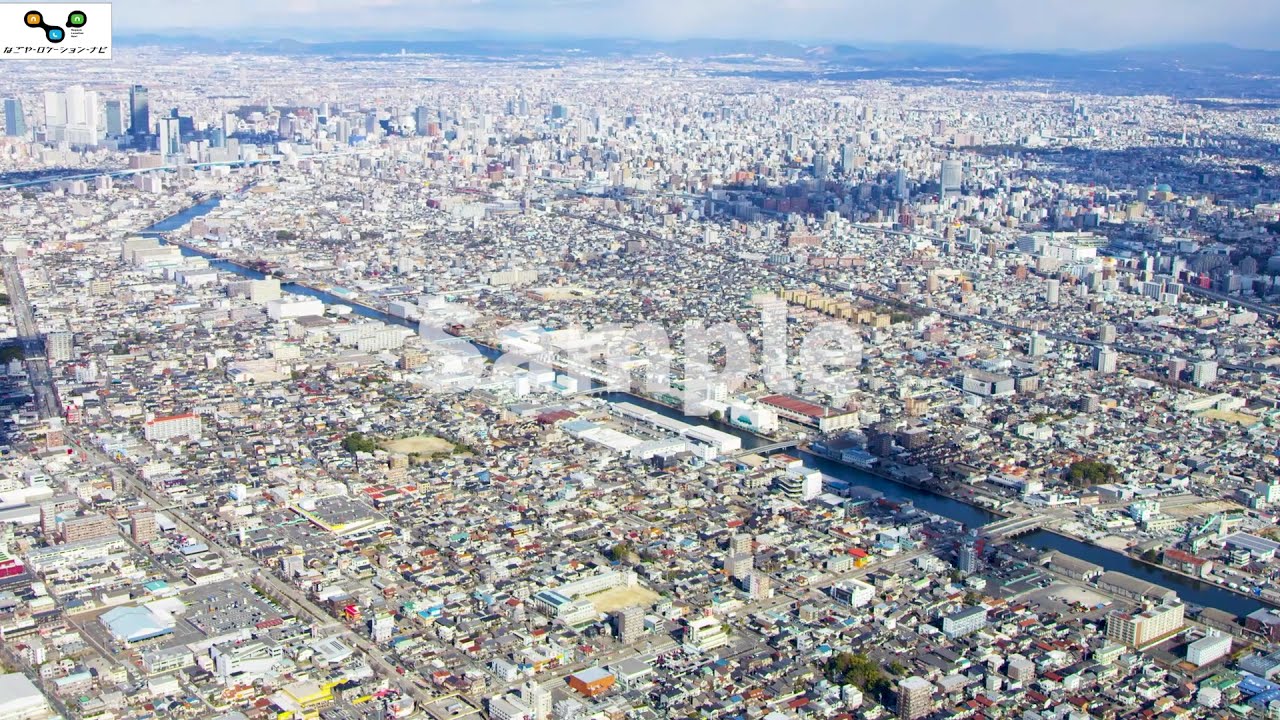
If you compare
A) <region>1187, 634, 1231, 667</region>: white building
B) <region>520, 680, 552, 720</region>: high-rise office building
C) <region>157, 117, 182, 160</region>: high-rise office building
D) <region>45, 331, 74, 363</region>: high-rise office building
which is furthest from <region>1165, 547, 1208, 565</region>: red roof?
<region>157, 117, 182, 160</region>: high-rise office building

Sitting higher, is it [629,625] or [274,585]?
[629,625]

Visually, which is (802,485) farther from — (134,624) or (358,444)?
(134,624)

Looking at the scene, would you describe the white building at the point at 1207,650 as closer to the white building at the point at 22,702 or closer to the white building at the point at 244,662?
the white building at the point at 244,662

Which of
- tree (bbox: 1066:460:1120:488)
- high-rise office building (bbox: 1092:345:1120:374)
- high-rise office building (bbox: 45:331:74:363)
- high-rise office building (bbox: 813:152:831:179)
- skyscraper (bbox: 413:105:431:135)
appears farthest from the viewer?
skyscraper (bbox: 413:105:431:135)

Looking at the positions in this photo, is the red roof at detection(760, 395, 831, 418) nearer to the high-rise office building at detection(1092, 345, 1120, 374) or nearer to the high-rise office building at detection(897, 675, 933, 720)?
the high-rise office building at detection(1092, 345, 1120, 374)

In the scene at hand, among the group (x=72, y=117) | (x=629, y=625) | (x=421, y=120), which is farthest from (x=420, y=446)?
(x=72, y=117)

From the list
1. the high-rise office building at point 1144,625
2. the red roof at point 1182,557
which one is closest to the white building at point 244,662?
the high-rise office building at point 1144,625
